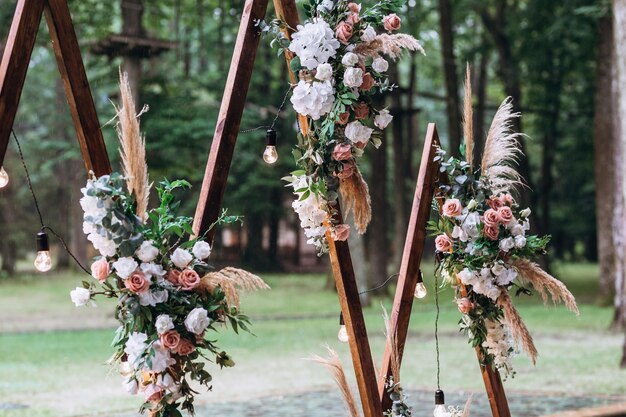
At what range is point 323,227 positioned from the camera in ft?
12.9

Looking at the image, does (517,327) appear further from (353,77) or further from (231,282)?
(231,282)

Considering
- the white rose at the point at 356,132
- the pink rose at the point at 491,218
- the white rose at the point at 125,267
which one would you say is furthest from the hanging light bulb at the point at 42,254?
the pink rose at the point at 491,218

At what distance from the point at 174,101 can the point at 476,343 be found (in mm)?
14863

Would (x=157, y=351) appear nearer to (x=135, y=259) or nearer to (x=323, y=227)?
(x=135, y=259)

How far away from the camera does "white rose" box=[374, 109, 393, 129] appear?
3971 millimetres

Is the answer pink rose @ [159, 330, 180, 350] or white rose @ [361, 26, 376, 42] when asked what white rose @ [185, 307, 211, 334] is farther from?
white rose @ [361, 26, 376, 42]

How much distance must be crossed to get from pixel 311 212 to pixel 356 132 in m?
0.37

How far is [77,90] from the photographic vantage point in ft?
11.0

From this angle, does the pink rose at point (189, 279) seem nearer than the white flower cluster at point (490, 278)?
Yes

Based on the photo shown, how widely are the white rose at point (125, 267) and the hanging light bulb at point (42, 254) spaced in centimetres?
25

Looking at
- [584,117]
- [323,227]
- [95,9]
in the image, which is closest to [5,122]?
[323,227]

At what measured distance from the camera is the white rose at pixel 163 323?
326 centimetres

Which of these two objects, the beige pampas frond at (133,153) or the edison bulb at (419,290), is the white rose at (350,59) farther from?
the edison bulb at (419,290)

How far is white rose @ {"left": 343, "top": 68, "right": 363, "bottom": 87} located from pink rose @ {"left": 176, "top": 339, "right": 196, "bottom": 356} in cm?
121
